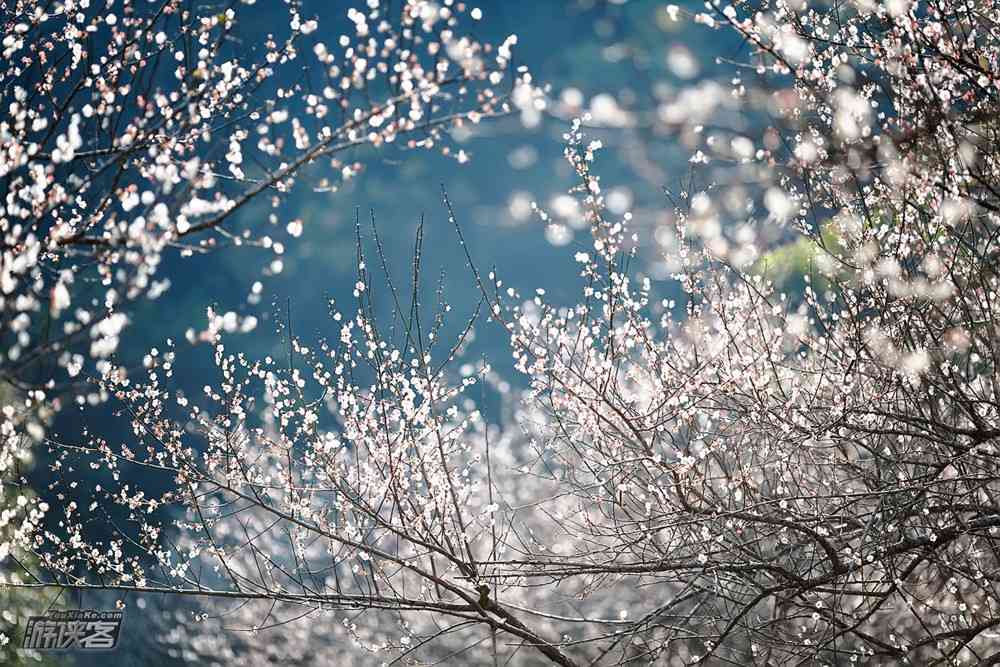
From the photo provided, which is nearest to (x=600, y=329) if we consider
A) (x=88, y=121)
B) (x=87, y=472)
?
(x=88, y=121)

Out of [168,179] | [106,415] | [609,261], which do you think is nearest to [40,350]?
[168,179]

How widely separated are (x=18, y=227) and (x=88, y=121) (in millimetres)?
1114

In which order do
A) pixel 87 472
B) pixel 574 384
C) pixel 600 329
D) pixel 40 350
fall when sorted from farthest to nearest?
1. pixel 87 472
2. pixel 600 329
3. pixel 574 384
4. pixel 40 350

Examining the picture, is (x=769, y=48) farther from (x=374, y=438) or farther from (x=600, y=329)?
(x=374, y=438)

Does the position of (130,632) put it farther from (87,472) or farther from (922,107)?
(922,107)

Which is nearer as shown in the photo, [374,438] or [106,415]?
[374,438]

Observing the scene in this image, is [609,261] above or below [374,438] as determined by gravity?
below

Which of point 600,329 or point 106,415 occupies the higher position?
point 106,415

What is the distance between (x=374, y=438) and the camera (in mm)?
5516

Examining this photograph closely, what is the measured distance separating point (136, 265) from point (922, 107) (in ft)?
10.8

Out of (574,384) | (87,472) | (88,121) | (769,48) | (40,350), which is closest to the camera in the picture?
(40,350)

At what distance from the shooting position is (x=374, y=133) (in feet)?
11.6

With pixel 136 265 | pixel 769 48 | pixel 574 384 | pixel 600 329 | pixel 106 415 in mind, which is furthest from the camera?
pixel 106 415

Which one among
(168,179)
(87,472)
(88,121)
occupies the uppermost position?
(87,472)
